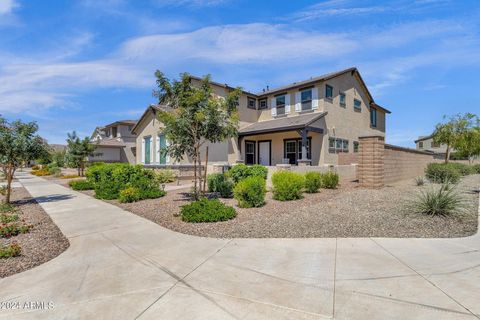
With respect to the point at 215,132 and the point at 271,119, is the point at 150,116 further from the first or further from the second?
the point at 215,132

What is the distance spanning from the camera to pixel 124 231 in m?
7.00

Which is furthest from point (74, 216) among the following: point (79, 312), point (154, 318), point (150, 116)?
point (150, 116)

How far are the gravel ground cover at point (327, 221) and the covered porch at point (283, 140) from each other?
8784 mm

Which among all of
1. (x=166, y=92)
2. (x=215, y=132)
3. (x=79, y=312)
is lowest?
(x=79, y=312)

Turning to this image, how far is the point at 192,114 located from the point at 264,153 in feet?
50.0

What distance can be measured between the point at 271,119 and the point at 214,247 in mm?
19967

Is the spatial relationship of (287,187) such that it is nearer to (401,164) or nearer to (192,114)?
(192,114)

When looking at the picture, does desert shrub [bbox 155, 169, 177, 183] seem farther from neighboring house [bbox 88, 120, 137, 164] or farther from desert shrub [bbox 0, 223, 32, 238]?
neighboring house [bbox 88, 120, 137, 164]

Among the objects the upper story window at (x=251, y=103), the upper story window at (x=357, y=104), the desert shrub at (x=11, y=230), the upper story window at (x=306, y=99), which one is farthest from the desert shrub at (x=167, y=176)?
the upper story window at (x=357, y=104)

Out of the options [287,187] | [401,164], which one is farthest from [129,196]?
[401,164]

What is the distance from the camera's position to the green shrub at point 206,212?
7.69m

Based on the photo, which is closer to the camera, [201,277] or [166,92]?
[201,277]

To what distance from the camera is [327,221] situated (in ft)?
24.4

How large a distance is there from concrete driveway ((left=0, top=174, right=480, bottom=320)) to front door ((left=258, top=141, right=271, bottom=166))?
1808cm
